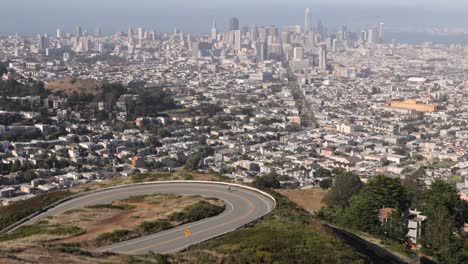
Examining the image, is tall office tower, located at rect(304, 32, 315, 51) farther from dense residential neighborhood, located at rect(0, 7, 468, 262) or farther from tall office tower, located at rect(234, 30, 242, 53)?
dense residential neighborhood, located at rect(0, 7, 468, 262)

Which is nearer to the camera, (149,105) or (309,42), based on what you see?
(149,105)

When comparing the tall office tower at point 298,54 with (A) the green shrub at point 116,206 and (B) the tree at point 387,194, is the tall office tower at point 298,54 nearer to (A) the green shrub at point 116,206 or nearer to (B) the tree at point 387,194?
(B) the tree at point 387,194

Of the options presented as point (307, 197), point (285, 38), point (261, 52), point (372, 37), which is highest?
point (372, 37)

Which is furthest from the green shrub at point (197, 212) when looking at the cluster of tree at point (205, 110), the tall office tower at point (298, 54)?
the tall office tower at point (298, 54)

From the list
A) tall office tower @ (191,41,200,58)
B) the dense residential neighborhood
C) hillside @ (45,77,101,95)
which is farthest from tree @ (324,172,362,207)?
tall office tower @ (191,41,200,58)

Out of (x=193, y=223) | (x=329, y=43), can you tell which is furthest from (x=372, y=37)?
(x=193, y=223)

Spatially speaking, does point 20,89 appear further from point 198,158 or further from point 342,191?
point 342,191
